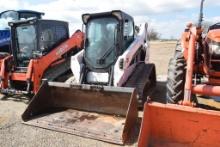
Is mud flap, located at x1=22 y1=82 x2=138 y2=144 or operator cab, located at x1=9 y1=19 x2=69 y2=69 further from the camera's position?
operator cab, located at x1=9 y1=19 x2=69 y2=69

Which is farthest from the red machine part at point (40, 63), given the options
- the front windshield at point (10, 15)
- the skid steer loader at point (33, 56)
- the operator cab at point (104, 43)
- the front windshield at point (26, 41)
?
the front windshield at point (10, 15)

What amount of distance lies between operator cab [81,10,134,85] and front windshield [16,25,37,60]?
1.90 m

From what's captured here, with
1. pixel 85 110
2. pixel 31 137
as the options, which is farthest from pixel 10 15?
pixel 31 137

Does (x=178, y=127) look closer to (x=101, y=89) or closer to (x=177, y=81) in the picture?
(x=177, y=81)

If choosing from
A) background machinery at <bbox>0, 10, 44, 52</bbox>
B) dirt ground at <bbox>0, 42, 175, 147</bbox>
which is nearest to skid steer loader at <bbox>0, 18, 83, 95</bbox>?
dirt ground at <bbox>0, 42, 175, 147</bbox>

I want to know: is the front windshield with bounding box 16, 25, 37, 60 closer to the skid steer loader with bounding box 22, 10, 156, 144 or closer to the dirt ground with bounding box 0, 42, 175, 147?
the skid steer loader with bounding box 22, 10, 156, 144

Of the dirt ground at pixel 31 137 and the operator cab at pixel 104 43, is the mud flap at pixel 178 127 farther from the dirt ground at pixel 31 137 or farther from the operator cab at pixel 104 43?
the operator cab at pixel 104 43

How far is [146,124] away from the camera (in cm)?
427

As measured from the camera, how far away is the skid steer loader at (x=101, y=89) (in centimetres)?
541

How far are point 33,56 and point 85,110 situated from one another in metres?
3.04

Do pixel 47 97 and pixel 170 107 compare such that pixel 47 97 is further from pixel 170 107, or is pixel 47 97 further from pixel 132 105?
pixel 170 107

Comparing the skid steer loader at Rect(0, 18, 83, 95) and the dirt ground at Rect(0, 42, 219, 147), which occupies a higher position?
the skid steer loader at Rect(0, 18, 83, 95)

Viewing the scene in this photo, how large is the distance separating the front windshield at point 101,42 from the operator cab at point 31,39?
1.77 meters

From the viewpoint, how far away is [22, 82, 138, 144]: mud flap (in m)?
5.20
